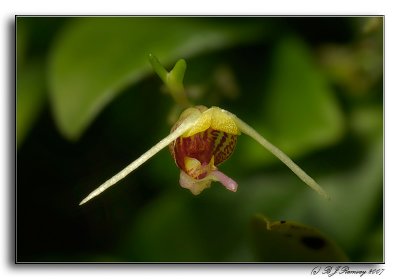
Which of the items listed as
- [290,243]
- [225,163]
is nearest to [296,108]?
[225,163]

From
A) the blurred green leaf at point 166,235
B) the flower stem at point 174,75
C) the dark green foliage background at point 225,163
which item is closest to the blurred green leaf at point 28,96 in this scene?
the dark green foliage background at point 225,163

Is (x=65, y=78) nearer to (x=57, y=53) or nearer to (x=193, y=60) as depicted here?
(x=57, y=53)

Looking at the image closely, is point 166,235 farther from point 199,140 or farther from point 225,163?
point 199,140

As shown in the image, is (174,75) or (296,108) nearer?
(174,75)

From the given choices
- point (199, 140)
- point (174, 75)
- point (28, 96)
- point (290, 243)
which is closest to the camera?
point (174, 75)

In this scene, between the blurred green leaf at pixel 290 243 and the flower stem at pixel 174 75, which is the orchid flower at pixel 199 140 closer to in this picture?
the flower stem at pixel 174 75

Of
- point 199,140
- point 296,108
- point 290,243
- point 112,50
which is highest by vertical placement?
point 112,50
